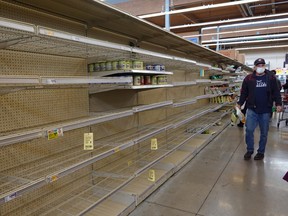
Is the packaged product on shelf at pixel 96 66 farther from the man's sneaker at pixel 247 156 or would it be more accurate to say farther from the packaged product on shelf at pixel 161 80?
the man's sneaker at pixel 247 156

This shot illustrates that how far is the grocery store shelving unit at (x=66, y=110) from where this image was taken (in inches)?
62.4

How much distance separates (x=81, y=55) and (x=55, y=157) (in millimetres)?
1016

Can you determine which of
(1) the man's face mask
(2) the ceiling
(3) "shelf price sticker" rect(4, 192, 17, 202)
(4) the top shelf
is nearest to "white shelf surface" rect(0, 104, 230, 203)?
(3) "shelf price sticker" rect(4, 192, 17, 202)

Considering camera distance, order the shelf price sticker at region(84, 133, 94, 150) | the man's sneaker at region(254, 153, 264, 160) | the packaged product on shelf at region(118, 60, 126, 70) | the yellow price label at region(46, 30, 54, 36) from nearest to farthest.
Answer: the yellow price label at region(46, 30, 54, 36) < the shelf price sticker at region(84, 133, 94, 150) < the packaged product on shelf at region(118, 60, 126, 70) < the man's sneaker at region(254, 153, 264, 160)

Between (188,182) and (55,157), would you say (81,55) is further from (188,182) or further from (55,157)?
(188,182)

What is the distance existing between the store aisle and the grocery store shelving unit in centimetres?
23

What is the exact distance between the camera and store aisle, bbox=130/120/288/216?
8.39 feet

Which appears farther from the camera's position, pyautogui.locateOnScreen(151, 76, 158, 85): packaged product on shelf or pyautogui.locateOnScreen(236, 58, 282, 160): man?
pyautogui.locateOnScreen(236, 58, 282, 160): man

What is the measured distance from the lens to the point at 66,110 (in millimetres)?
2363

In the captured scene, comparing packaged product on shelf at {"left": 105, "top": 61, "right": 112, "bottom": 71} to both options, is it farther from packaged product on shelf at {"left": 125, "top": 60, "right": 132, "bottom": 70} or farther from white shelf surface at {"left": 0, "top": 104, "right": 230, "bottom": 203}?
white shelf surface at {"left": 0, "top": 104, "right": 230, "bottom": 203}

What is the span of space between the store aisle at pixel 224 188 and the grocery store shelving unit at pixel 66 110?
23 centimetres

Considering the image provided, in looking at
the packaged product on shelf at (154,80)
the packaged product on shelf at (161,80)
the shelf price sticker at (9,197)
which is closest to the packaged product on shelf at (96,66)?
the packaged product on shelf at (154,80)

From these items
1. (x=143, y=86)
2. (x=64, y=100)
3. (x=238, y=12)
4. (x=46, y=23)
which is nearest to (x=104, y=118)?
(x=64, y=100)

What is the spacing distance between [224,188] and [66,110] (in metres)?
2.18
